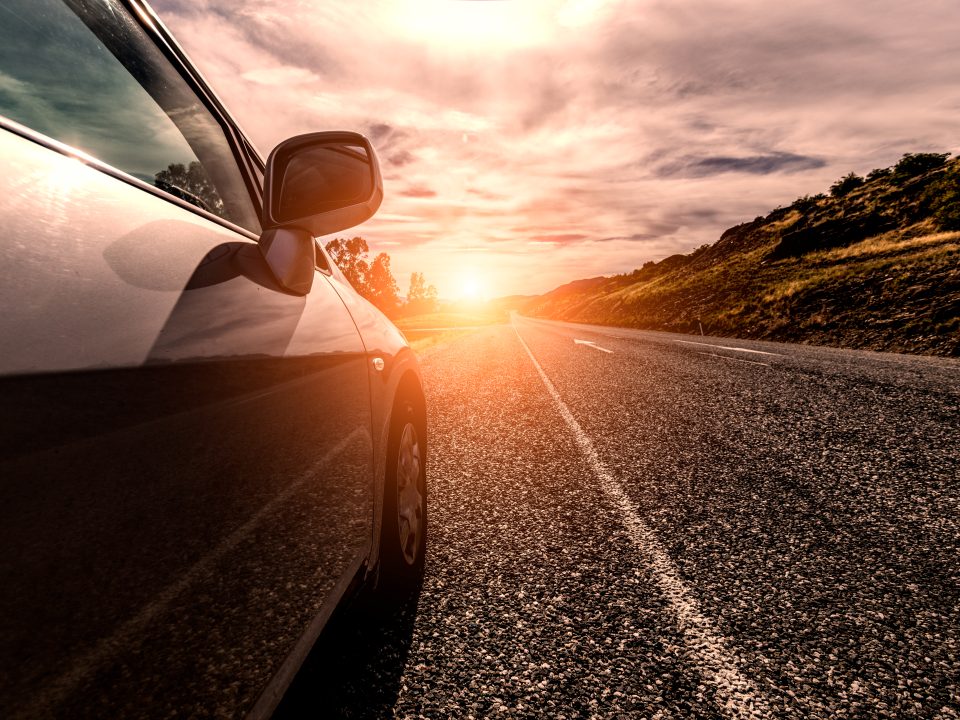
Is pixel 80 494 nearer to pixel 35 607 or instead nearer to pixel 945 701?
pixel 35 607

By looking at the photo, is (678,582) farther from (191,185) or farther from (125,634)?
(191,185)

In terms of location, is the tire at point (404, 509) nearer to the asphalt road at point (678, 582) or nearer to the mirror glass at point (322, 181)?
the asphalt road at point (678, 582)

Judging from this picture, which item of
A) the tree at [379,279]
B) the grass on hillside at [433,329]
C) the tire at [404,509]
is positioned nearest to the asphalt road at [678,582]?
the tire at [404,509]

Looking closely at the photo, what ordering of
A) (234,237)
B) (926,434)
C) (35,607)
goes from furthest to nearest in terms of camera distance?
1. (926,434)
2. (234,237)
3. (35,607)

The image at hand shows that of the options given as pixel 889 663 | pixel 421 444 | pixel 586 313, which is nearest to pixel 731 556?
pixel 889 663

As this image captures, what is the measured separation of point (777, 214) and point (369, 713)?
2579 inches

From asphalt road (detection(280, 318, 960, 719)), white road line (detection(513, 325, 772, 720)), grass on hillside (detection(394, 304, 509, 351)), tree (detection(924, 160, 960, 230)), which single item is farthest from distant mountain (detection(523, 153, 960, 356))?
white road line (detection(513, 325, 772, 720))

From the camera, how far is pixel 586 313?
2443 inches

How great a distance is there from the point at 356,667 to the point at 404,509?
676 millimetres

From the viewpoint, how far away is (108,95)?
1.36 m

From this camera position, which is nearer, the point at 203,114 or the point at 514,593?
the point at 203,114

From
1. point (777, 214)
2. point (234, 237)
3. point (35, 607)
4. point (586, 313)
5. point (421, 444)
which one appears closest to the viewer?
point (35, 607)

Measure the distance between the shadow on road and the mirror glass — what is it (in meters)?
1.21

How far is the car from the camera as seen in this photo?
25.7 inches
